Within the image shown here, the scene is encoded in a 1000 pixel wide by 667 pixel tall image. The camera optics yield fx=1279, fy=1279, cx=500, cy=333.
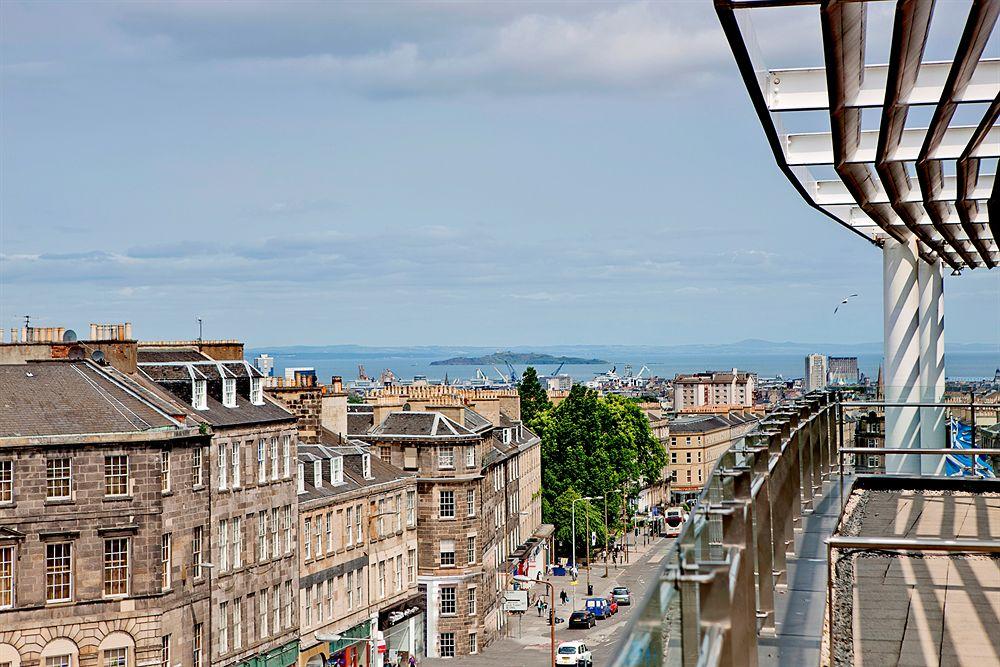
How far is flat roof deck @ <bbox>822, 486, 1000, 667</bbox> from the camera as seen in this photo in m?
7.93

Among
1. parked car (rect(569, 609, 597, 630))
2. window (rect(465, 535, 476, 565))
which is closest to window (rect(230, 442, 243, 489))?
window (rect(465, 535, 476, 565))

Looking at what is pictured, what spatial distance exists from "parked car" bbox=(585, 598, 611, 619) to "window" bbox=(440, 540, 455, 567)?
1372 cm


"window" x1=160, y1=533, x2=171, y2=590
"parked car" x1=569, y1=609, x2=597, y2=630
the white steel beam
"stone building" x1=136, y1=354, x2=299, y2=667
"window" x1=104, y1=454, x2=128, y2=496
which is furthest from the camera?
"parked car" x1=569, y1=609, x2=597, y2=630

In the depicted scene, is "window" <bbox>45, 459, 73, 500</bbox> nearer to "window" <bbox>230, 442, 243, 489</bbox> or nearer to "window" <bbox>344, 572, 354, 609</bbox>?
"window" <bbox>230, 442, 243, 489</bbox>

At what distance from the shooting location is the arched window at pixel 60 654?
30.4m

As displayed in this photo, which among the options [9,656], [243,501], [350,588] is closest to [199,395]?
[243,501]

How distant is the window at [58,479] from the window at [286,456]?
9406 mm

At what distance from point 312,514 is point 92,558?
40.2 ft

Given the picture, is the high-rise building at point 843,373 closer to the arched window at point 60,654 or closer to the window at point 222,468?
the window at point 222,468

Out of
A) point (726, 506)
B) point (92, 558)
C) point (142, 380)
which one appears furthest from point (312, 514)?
point (726, 506)

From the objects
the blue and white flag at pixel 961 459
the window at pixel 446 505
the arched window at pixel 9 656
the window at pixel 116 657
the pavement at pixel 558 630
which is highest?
the blue and white flag at pixel 961 459

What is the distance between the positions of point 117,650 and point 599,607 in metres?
38.6

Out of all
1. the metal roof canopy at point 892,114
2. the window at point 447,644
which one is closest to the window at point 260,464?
the window at point 447,644

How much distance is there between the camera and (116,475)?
1253 inches
